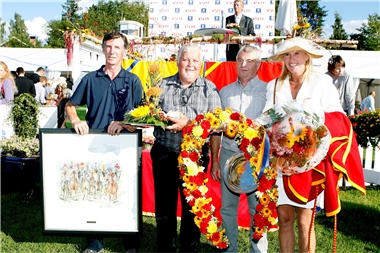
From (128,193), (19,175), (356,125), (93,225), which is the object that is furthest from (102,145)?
(356,125)

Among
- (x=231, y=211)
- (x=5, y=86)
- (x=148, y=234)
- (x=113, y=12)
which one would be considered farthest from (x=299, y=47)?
(x=113, y=12)

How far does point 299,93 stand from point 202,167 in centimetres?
102

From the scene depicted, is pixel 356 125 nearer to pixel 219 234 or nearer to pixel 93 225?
pixel 219 234

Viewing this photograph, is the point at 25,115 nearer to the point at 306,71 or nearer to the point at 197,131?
the point at 197,131

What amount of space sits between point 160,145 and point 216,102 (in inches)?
25.3

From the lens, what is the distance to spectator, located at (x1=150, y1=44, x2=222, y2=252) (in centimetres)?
329

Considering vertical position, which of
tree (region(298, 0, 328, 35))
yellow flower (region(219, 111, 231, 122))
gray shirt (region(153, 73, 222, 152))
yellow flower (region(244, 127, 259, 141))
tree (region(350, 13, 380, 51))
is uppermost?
tree (region(298, 0, 328, 35))

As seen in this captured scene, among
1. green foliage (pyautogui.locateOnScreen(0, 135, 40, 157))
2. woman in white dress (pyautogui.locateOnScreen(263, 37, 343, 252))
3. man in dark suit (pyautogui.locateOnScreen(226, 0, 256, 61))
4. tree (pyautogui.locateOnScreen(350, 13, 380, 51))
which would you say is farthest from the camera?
tree (pyautogui.locateOnScreen(350, 13, 380, 51))

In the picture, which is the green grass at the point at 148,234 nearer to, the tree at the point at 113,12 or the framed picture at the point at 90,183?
the framed picture at the point at 90,183

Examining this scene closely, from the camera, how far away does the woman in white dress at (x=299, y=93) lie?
2.93 m

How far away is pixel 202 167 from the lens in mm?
3236

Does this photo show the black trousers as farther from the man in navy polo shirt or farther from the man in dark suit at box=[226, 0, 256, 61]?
the man in dark suit at box=[226, 0, 256, 61]

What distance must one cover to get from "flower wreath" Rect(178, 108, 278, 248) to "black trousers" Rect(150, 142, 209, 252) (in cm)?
21

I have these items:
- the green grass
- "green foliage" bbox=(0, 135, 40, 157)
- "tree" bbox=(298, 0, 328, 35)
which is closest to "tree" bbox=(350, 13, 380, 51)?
"tree" bbox=(298, 0, 328, 35)
